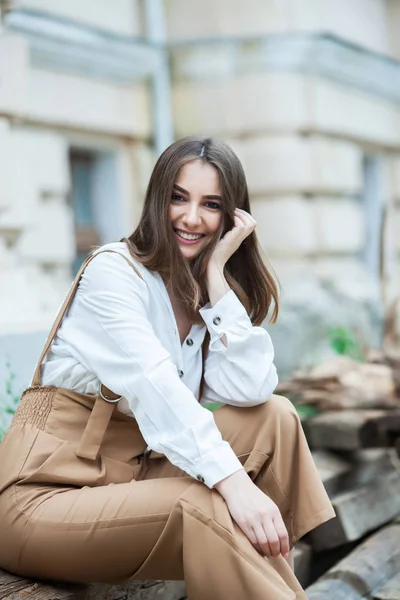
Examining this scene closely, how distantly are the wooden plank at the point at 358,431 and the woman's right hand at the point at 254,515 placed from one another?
6.95 feet

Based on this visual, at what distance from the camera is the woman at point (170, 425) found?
71.9 inches

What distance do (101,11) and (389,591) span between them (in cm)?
447

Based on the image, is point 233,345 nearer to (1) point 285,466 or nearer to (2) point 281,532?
(1) point 285,466

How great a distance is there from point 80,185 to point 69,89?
86 centimetres

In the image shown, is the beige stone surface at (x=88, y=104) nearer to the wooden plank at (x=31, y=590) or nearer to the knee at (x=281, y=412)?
the knee at (x=281, y=412)

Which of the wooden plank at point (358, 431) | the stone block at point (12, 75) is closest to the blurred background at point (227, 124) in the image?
the stone block at point (12, 75)

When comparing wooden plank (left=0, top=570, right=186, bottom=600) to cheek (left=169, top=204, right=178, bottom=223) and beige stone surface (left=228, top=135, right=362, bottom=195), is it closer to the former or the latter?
cheek (left=169, top=204, right=178, bottom=223)

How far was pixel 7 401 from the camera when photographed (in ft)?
9.52

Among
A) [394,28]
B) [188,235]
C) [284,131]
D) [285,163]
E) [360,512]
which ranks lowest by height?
[360,512]

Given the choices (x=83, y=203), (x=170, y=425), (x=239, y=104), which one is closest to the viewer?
(x=170, y=425)

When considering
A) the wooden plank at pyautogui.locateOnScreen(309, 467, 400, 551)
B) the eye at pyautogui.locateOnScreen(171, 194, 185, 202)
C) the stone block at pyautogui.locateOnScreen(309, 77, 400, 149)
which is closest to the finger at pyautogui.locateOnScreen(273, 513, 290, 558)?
the eye at pyautogui.locateOnScreen(171, 194, 185, 202)

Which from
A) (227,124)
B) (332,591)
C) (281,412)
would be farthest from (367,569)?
(227,124)

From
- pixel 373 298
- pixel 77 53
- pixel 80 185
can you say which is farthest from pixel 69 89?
pixel 373 298

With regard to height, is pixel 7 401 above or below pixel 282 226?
below
